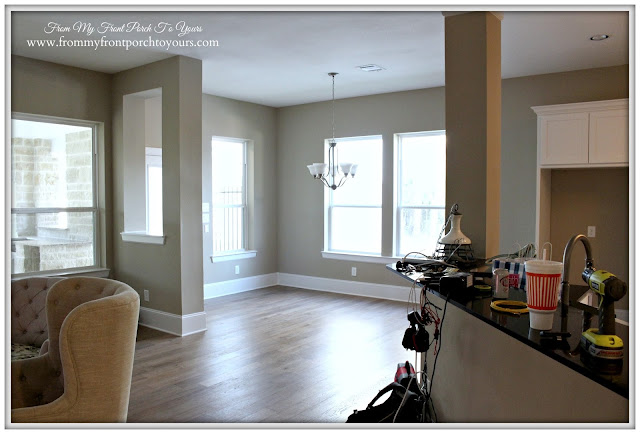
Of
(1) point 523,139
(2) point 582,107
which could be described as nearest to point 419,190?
(1) point 523,139

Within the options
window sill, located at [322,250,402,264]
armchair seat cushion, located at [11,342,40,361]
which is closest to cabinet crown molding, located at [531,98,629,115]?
window sill, located at [322,250,402,264]

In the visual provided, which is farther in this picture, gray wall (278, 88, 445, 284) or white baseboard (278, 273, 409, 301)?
white baseboard (278, 273, 409, 301)

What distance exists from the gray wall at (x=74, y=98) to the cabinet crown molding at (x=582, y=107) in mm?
4372

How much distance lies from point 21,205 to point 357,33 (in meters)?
3.44

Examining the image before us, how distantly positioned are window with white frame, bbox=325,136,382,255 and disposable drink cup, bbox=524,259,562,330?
4.86 m

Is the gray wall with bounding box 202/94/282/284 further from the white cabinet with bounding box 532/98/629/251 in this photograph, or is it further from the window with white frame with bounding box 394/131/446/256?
the white cabinet with bounding box 532/98/629/251

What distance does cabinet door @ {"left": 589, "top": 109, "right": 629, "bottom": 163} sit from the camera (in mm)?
4352

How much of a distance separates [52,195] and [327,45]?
3.03 meters

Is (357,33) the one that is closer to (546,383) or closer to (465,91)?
(465,91)

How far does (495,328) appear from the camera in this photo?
1779 millimetres

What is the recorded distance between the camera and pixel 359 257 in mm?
6555

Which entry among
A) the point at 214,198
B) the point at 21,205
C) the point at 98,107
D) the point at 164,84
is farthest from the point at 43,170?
the point at 214,198

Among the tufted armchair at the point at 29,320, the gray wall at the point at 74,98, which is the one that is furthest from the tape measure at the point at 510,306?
the gray wall at the point at 74,98

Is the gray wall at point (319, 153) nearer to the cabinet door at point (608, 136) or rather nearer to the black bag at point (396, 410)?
the cabinet door at point (608, 136)
